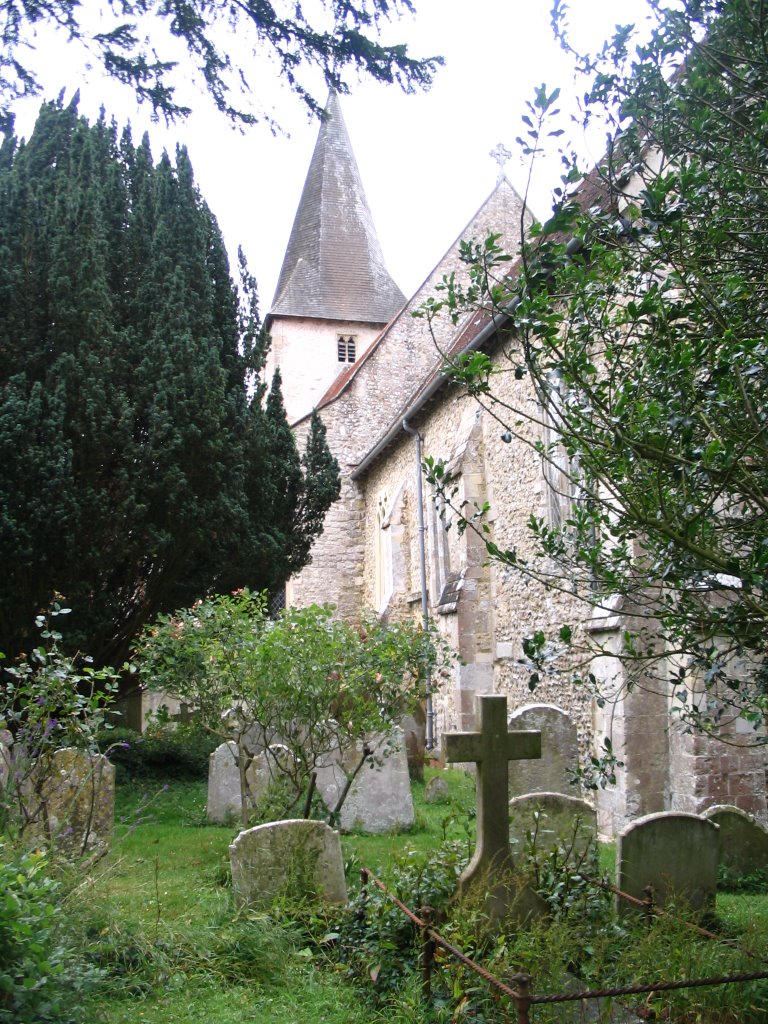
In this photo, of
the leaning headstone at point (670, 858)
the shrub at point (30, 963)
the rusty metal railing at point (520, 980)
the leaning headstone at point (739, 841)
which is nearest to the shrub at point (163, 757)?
the leaning headstone at point (739, 841)

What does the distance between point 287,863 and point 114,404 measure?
6498mm

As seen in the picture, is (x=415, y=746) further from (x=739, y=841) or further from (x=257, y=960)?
(x=257, y=960)

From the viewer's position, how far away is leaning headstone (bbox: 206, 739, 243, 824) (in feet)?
28.0

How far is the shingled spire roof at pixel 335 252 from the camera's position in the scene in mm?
26672

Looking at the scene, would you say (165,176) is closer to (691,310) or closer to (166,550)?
(166,550)

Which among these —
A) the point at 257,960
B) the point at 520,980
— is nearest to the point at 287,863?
the point at 257,960

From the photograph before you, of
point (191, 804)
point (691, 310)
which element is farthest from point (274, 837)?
point (191, 804)

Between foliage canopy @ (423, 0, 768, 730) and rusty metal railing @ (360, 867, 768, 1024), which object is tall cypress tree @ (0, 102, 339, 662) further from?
foliage canopy @ (423, 0, 768, 730)

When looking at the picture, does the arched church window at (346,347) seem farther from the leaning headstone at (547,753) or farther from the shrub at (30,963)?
the shrub at (30,963)

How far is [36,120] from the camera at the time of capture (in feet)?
39.0

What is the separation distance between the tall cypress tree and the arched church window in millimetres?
14118

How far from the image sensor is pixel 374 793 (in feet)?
26.9

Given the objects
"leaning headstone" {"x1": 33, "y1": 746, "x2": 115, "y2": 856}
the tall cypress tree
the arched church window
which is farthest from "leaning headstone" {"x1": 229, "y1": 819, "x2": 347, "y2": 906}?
the arched church window

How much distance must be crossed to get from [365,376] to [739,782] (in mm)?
16058
